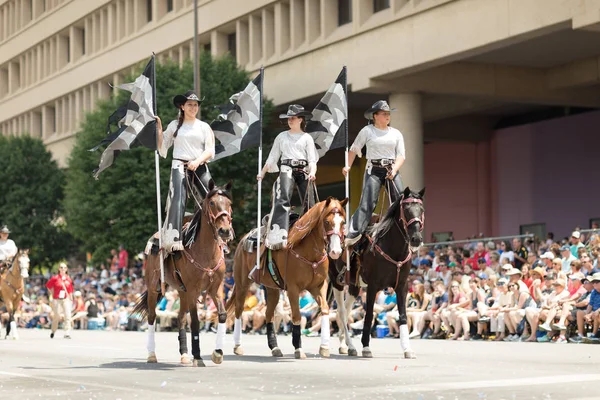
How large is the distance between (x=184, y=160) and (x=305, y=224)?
189 centimetres

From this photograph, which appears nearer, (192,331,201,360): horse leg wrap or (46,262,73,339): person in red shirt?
(192,331,201,360): horse leg wrap

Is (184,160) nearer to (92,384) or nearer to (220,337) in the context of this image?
(220,337)

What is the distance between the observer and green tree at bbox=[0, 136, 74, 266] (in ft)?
196

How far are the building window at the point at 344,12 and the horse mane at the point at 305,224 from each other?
25.7 meters

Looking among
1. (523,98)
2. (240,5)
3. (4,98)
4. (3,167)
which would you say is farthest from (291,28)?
(4,98)

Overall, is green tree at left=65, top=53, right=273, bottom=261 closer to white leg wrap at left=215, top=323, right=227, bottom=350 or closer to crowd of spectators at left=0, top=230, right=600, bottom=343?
crowd of spectators at left=0, top=230, right=600, bottom=343

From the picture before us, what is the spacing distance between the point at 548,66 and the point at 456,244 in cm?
965

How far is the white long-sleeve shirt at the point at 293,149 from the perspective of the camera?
17109mm

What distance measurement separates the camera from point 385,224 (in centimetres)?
1670

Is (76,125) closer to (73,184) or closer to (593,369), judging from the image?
(73,184)

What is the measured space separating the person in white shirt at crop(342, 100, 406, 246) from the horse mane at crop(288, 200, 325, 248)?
913 mm

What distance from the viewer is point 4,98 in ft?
257

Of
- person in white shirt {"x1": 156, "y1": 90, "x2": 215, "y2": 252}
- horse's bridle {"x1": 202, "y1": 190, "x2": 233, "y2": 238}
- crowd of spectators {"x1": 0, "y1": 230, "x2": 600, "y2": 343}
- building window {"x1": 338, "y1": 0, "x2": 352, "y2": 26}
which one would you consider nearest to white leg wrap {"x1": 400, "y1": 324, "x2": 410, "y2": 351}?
horse's bridle {"x1": 202, "y1": 190, "x2": 233, "y2": 238}

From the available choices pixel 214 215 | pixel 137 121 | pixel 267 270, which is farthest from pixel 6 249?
pixel 214 215
